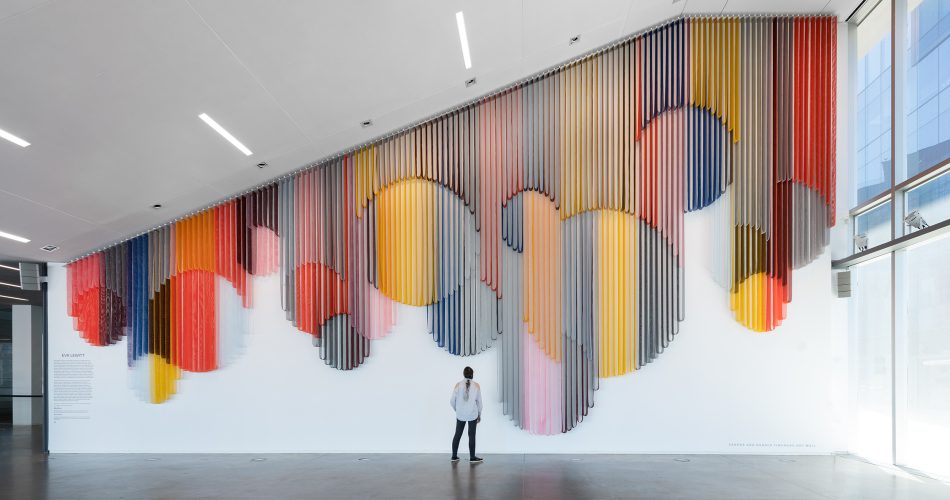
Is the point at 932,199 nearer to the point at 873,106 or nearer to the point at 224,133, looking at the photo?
the point at 873,106

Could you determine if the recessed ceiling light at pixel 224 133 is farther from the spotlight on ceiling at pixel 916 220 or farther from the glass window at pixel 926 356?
the glass window at pixel 926 356

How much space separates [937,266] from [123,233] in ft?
36.2

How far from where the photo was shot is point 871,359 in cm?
1015

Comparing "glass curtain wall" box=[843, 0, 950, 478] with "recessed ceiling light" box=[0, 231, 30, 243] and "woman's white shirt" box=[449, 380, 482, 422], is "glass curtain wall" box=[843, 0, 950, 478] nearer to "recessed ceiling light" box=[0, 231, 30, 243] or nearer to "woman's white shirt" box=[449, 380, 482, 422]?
"woman's white shirt" box=[449, 380, 482, 422]

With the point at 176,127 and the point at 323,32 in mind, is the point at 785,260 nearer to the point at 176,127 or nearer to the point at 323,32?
the point at 323,32

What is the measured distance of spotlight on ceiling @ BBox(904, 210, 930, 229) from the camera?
873cm

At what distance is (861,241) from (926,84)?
2343 mm

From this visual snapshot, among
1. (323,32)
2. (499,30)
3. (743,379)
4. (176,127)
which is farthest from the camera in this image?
(743,379)

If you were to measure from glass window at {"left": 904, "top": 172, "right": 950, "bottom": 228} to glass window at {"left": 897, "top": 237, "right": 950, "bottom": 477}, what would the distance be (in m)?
0.30

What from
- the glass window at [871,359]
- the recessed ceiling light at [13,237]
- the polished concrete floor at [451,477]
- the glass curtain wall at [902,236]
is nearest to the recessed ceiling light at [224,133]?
the recessed ceiling light at [13,237]

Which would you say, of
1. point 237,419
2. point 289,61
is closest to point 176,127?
point 289,61

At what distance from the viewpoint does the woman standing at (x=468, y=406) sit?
9.70 metres

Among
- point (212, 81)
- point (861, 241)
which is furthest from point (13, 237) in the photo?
point (861, 241)

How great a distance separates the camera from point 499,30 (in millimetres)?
9117
